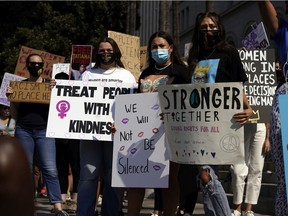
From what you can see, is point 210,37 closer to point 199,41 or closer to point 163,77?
point 199,41

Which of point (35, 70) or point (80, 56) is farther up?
point (80, 56)

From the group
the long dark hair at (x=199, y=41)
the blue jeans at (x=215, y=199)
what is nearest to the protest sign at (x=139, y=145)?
the long dark hair at (x=199, y=41)

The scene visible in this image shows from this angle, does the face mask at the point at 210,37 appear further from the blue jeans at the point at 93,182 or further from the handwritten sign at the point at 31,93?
the handwritten sign at the point at 31,93

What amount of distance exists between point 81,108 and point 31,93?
76 cm

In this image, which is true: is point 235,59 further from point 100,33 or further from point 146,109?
point 100,33

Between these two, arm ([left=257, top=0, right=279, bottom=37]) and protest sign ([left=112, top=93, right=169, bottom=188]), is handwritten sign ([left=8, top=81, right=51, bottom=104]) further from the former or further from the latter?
arm ([left=257, top=0, right=279, bottom=37])

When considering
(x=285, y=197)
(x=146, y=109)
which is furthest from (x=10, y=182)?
(x=146, y=109)

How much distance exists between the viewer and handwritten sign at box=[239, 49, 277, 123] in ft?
25.6

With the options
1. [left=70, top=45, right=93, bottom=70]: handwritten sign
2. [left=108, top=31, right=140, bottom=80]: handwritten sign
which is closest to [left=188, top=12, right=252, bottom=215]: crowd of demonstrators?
[left=108, top=31, right=140, bottom=80]: handwritten sign

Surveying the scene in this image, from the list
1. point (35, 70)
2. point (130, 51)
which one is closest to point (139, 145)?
point (35, 70)

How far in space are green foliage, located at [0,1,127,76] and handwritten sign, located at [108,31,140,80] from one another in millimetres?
19921

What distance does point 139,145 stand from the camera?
5867 mm

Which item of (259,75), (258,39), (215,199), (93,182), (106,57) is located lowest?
(215,199)

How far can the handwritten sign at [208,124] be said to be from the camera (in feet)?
15.7
